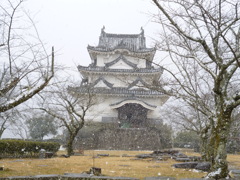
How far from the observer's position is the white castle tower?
2990cm

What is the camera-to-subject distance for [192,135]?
115 feet

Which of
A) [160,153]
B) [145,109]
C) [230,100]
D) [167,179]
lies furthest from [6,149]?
[145,109]

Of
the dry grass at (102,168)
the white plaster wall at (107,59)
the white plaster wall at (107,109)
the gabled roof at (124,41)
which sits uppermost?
the gabled roof at (124,41)

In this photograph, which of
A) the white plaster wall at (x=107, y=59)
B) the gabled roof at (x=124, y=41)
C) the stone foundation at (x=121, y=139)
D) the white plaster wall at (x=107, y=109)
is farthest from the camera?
the gabled roof at (x=124, y=41)

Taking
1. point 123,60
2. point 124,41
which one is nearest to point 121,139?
point 123,60

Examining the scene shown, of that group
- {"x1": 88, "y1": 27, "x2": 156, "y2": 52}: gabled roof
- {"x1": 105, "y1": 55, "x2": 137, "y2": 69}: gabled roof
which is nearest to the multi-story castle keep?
{"x1": 105, "y1": 55, "x2": 137, "y2": 69}: gabled roof

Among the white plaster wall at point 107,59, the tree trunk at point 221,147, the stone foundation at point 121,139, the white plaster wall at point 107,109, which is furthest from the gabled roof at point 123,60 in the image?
the tree trunk at point 221,147

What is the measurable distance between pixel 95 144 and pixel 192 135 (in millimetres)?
16829

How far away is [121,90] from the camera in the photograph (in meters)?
31.3

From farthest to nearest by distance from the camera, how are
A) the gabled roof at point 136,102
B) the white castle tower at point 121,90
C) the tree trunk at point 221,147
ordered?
1. the white castle tower at point 121,90
2. the gabled roof at point 136,102
3. the tree trunk at point 221,147

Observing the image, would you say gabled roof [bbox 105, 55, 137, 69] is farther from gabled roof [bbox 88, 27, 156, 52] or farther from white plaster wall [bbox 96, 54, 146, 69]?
gabled roof [bbox 88, 27, 156, 52]

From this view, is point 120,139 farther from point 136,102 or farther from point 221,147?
point 221,147

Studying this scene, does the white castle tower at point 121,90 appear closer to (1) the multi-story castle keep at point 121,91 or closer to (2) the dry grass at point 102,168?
(1) the multi-story castle keep at point 121,91

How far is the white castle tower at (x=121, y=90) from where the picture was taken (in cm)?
2990
